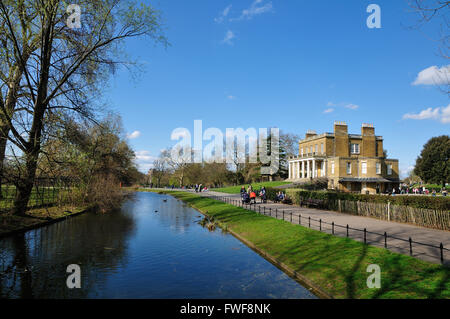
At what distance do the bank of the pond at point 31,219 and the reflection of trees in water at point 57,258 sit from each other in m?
0.52

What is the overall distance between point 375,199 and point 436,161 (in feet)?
205

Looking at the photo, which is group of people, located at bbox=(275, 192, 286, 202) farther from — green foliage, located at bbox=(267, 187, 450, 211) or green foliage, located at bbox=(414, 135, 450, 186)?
green foliage, located at bbox=(414, 135, 450, 186)

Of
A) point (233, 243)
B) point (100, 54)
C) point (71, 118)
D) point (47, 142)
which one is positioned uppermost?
point (100, 54)

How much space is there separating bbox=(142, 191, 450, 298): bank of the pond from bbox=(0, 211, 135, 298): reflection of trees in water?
7025mm

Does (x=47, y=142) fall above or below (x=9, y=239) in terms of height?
above

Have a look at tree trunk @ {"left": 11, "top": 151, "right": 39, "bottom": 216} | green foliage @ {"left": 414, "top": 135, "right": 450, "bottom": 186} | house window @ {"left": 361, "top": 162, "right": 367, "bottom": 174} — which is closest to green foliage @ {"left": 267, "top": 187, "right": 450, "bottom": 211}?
tree trunk @ {"left": 11, "top": 151, "right": 39, "bottom": 216}

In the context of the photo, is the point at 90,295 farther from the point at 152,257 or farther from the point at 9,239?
the point at 9,239

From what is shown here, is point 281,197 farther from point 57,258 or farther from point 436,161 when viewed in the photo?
point 436,161

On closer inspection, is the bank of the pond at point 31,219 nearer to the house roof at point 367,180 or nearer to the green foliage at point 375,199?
the green foliage at point 375,199

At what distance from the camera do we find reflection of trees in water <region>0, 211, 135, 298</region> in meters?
9.05

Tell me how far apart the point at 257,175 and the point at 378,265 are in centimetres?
7175

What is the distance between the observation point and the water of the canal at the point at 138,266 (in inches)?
353

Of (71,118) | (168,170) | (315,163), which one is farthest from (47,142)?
(168,170)
